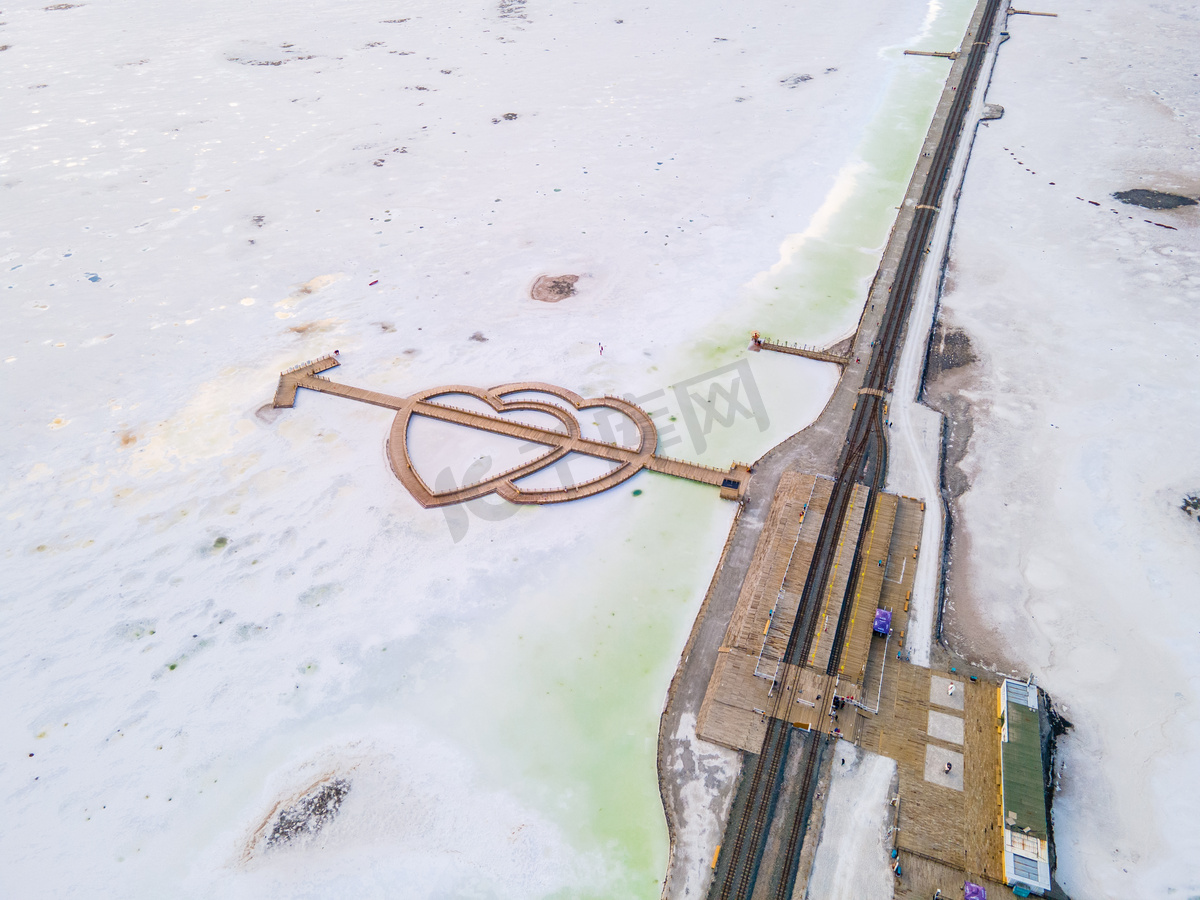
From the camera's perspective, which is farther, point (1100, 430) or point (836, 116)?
point (836, 116)

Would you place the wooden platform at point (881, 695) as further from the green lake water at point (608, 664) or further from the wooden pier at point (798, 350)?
the wooden pier at point (798, 350)

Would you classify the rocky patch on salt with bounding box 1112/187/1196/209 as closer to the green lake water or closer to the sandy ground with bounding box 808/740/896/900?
the green lake water

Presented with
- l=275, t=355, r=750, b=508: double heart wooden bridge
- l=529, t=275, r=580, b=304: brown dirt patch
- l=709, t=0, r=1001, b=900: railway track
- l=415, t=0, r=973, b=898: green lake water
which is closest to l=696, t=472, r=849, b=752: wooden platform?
l=709, t=0, r=1001, b=900: railway track

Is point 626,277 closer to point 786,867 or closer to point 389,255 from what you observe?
point 389,255

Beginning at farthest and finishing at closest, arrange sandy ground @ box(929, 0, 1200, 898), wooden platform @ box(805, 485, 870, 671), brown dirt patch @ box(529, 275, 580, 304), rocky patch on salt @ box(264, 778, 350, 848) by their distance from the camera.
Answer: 1. brown dirt patch @ box(529, 275, 580, 304)
2. wooden platform @ box(805, 485, 870, 671)
3. sandy ground @ box(929, 0, 1200, 898)
4. rocky patch on salt @ box(264, 778, 350, 848)

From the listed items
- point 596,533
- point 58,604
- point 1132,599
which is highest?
point 1132,599

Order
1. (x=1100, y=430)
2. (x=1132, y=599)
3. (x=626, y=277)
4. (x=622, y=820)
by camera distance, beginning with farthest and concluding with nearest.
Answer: (x=626, y=277) → (x=1100, y=430) → (x=1132, y=599) → (x=622, y=820)

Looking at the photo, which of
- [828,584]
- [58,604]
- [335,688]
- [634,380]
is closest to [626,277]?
[634,380]

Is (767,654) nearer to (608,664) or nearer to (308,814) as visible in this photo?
(608,664)
